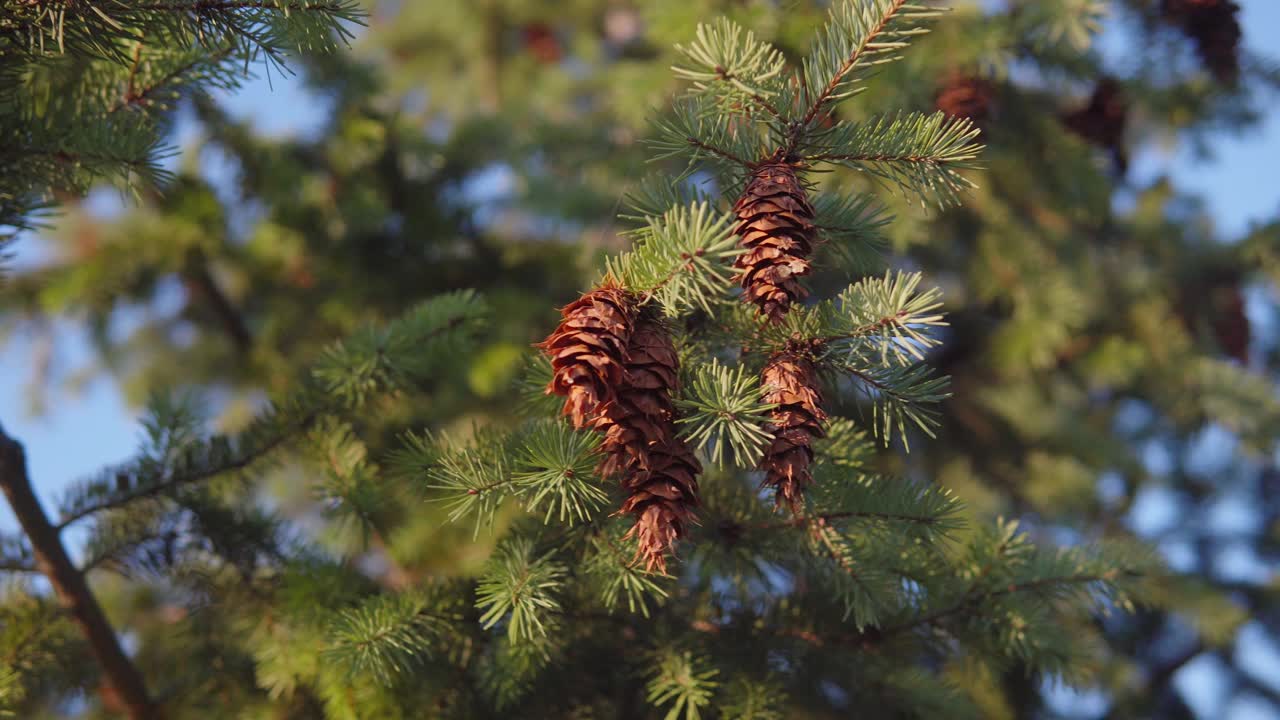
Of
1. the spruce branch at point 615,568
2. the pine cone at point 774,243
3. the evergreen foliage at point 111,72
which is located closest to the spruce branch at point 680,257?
the pine cone at point 774,243

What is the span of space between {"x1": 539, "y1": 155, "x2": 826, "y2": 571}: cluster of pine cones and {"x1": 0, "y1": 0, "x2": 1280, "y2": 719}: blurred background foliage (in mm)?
973

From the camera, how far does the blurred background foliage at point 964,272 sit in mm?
2451

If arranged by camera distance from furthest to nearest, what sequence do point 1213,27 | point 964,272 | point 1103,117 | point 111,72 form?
point 964,272, point 1103,117, point 1213,27, point 111,72

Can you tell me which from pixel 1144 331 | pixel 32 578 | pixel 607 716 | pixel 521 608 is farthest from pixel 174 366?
pixel 1144 331

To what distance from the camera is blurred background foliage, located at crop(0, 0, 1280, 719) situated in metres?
2.45

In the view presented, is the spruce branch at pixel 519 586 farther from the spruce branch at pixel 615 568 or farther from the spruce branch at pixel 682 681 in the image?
the spruce branch at pixel 682 681

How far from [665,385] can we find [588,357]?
12 centimetres

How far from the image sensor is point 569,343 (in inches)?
42.0

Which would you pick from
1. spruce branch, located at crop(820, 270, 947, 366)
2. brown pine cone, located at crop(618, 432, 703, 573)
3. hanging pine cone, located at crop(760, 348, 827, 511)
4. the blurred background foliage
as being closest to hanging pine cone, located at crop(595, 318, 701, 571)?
brown pine cone, located at crop(618, 432, 703, 573)

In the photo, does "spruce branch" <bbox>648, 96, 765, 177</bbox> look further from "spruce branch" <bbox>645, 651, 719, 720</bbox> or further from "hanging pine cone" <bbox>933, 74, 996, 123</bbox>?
"hanging pine cone" <bbox>933, 74, 996, 123</bbox>

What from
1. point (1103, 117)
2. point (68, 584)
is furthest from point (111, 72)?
point (1103, 117)

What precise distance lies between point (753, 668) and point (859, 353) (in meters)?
0.64

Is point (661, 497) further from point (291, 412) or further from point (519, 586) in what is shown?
point (291, 412)

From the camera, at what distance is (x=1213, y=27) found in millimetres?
2318
